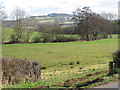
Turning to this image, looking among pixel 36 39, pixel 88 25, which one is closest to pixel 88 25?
pixel 88 25

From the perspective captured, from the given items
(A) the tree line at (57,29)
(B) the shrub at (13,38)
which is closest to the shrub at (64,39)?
(A) the tree line at (57,29)

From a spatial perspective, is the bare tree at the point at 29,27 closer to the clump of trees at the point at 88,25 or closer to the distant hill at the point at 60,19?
the clump of trees at the point at 88,25

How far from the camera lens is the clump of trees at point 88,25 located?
7150 centimetres

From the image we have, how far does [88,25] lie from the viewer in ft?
236

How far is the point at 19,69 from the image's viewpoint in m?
10.5

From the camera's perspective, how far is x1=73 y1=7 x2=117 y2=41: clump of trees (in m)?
71.5

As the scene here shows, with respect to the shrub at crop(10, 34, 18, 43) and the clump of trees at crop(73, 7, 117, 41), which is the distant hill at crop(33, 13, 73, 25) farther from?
the shrub at crop(10, 34, 18, 43)

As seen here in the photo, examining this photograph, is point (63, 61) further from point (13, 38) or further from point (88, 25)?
point (88, 25)

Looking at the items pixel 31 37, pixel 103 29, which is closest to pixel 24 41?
pixel 31 37

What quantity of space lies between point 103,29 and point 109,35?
12.7 meters

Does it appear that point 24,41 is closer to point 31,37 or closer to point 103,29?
point 31,37

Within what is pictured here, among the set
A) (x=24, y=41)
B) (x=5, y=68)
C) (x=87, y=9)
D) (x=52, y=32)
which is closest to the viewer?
(x=5, y=68)

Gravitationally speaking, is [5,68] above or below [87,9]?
below

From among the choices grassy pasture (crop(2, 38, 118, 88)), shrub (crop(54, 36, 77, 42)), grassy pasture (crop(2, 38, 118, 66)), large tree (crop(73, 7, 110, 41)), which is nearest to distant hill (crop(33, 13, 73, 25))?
large tree (crop(73, 7, 110, 41))
